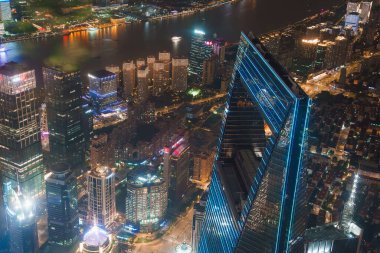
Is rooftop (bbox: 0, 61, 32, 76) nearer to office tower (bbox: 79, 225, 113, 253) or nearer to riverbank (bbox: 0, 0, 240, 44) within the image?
office tower (bbox: 79, 225, 113, 253)

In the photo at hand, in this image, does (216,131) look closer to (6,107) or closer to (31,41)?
(6,107)

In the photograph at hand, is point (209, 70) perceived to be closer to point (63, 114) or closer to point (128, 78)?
point (128, 78)

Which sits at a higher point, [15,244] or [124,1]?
[124,1]

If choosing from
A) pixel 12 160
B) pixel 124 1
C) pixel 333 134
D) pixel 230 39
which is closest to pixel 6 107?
pixel 12 160

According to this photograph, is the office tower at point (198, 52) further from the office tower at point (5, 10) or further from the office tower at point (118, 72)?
the office tower at point (5, 10)

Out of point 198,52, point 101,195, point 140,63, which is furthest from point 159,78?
point 101,195

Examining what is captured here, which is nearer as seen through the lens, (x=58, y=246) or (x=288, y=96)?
(x=288, y=96)

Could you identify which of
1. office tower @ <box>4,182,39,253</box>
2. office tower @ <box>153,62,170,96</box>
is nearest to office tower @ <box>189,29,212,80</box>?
office tower @ <box>153,62,170,96</box>
